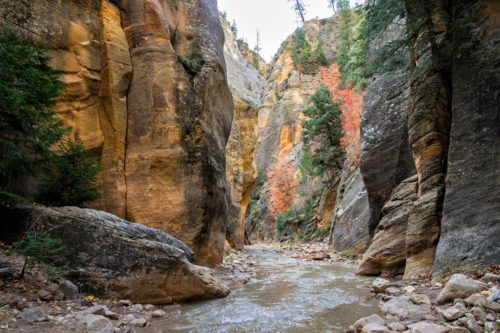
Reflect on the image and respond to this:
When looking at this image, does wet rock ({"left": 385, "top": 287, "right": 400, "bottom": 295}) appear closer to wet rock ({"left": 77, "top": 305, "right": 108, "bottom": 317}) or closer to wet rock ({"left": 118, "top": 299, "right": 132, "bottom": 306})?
wet rock ({"left": 118, "top": 299, "right": 132, "bottom": 306})

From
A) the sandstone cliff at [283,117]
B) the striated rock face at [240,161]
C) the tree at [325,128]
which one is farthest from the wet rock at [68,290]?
the sandstone cliff at [283,117]

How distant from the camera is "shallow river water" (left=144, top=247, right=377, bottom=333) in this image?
5.41m

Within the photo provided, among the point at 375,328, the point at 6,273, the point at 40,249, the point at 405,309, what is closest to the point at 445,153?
the point at 405,309

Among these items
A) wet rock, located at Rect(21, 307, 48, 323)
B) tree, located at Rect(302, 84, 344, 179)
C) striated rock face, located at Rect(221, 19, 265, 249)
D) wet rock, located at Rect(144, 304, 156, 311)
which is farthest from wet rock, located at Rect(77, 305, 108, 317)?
tree, located at Rect(302, 84, 344, 179)

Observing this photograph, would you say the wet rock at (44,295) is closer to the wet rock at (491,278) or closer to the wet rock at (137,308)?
the wet rock at (137,308)

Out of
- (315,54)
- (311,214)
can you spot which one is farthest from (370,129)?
(315,54)

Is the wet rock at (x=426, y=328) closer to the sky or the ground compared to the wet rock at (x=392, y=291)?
closer to the sky

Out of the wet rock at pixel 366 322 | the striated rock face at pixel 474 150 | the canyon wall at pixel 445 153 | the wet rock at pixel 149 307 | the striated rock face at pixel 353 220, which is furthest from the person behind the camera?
the striated rock face at pixel 353 220

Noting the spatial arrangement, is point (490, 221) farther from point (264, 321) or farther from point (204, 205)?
point (204, 205)

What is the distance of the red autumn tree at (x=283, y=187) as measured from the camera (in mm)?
37094

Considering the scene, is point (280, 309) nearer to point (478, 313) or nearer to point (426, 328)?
point (426, 328)

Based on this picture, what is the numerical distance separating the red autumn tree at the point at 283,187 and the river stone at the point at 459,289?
102 ft

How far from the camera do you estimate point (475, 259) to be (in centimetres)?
645

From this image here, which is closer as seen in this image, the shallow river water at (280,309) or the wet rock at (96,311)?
the wet rock at (96,311)
